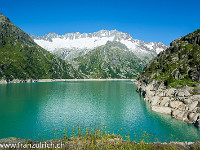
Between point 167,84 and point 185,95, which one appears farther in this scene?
point 167,84

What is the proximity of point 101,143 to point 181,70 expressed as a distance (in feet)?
304

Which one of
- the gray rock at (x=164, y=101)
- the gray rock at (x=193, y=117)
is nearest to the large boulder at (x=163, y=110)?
the gray rock at (x=164, y=101)

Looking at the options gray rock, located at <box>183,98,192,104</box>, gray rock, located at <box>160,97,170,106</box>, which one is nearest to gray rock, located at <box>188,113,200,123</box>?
gray rock, located at <box>183,98,192,104</box>

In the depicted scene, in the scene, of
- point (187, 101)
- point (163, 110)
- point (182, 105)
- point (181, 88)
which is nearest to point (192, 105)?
point (187, 101)

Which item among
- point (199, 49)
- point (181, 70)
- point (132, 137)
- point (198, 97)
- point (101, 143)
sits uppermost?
point (199, 49)

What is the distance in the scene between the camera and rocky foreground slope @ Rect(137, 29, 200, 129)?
57488 millimetres

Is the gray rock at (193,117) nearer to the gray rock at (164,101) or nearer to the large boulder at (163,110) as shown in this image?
the large boulder at (163,110)

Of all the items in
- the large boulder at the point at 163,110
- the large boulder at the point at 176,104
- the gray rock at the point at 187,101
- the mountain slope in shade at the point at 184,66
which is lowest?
the large boulder at the point at 163,110

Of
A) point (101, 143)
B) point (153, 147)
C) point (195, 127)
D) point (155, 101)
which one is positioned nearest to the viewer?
point (153, 147)

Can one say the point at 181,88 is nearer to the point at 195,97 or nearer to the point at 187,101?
the point at 195,97

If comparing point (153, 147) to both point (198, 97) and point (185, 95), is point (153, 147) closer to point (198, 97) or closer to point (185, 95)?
point (198, 97)

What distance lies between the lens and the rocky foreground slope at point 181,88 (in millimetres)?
57488

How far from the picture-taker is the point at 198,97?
2410 inches

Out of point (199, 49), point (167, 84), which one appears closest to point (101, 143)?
point (167, 84)
